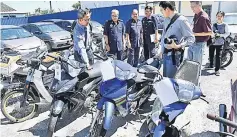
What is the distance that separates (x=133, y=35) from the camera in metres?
6.15

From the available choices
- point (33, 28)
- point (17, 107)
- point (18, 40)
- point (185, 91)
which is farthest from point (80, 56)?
point (33, 28)

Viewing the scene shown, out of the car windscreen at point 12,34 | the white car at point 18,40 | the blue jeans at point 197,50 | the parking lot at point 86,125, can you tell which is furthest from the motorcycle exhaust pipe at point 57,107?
the car windscreen at point 12,34

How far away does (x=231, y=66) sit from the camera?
7434 millimetres

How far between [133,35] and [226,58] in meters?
2.88

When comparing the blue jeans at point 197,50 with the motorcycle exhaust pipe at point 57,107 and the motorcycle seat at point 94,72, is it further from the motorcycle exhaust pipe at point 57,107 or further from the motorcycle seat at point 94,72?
the motorcycle exhaust pipe at point 57,107

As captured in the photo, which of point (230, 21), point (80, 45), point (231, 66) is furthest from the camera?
point (230, 21)

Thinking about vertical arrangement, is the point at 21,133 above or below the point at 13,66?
below

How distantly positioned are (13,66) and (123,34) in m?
2.65

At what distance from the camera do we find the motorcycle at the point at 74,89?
11.5ft

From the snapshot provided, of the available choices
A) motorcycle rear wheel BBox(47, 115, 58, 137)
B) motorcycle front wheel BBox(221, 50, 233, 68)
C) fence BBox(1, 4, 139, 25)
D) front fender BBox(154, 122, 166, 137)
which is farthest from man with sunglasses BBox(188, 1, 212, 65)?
fence BBox(1, 4, 139, 25)

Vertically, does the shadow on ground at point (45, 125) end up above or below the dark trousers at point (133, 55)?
below

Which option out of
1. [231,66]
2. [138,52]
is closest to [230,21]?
[231,66]

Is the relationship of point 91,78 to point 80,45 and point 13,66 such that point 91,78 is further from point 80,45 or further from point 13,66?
point 13,66

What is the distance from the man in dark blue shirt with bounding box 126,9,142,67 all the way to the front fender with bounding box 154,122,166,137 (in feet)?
12.2
